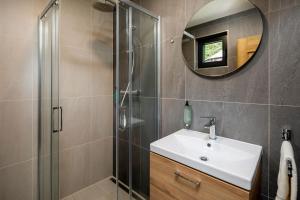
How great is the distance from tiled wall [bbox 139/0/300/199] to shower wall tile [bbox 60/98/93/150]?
3.98 feet

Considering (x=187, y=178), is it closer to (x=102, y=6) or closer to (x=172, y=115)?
(x=172, y=115)

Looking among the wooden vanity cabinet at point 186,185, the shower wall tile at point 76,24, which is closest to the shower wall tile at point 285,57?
the wooden vanity cabinet at point 186,185

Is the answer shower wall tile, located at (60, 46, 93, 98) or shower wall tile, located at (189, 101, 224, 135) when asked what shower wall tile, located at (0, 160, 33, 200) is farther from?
shower wall tile, located at (189, 101, 224, 135)

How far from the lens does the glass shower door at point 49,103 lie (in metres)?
1.43

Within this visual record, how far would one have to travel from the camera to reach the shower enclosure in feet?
4.70

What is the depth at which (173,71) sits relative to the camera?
1.55 meters

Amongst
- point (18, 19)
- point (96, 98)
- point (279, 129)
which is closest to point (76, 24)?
point (18, 19)

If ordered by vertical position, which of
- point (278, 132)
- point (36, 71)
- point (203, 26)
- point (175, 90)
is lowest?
point (278, 132)

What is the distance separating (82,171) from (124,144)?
2.90 feet

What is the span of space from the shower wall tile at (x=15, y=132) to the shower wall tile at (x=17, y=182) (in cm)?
7

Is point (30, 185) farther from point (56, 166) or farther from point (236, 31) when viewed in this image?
point (236, 31)

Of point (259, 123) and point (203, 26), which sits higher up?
point (203, 26)

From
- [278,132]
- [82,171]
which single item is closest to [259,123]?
[278,132]

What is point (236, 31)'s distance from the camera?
114 centimetres
